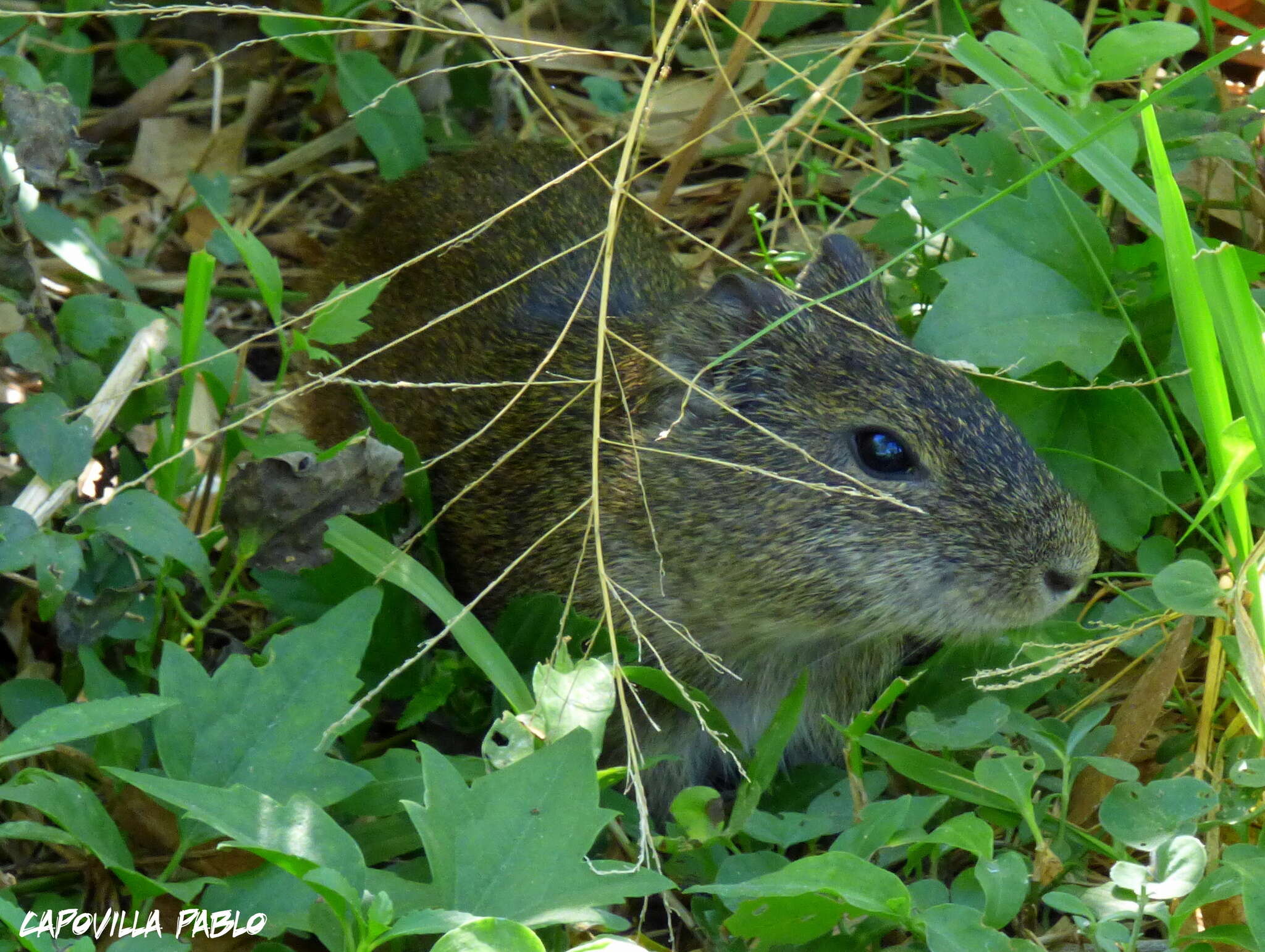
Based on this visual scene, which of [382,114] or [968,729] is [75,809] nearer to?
[968,729]

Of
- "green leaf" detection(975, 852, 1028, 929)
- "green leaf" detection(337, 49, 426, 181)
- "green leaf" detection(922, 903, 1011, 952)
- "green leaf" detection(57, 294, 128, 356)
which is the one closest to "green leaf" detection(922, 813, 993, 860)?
"green leaf" detection(975, 852, 1028, 929)

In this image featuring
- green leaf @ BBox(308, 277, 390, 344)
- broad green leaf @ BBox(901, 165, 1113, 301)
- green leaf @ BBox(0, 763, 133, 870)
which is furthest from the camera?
broad green leaf @ BBox(901, 165, 1113, 301)

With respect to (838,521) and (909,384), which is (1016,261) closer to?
(909,384)

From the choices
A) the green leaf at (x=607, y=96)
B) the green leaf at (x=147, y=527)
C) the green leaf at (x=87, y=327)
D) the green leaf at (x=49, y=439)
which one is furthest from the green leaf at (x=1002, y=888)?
the green leaf at (x=607, y=96)

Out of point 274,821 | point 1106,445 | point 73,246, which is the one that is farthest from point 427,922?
point 73,246

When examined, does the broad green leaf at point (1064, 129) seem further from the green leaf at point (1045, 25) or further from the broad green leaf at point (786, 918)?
the broad green leaf at point (786, 918)

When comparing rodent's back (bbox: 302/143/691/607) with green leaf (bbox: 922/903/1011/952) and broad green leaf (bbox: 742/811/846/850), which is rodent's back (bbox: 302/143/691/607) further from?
green leaf (bbox: 922/903/1011/952)
